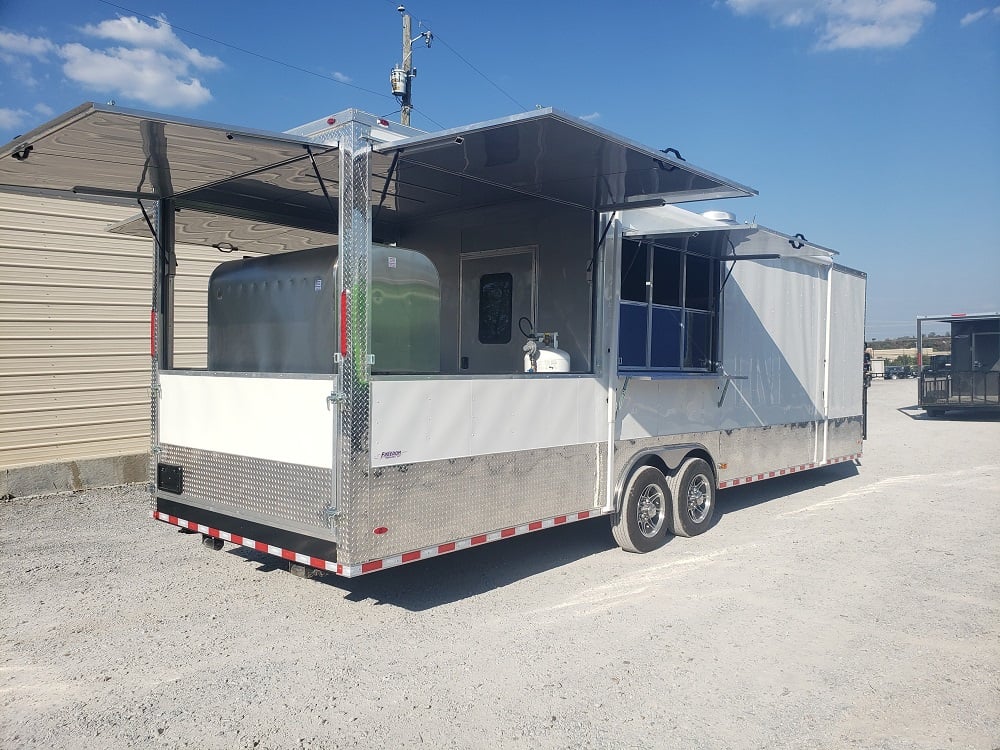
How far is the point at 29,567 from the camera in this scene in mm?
6012

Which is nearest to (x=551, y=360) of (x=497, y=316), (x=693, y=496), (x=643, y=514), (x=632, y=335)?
(x=632, y=335)

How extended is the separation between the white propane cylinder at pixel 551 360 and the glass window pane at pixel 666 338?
48.6 inches

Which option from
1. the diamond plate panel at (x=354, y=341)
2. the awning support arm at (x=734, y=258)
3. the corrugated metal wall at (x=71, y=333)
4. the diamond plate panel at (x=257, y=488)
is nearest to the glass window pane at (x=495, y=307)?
the awning support arm at (x=734, y=258)

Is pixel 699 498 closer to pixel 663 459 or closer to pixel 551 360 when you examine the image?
pixel 663 459

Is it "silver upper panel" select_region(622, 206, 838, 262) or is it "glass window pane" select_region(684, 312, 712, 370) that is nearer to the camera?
"silver upper panel" select_region(622, 206, 838, 262)

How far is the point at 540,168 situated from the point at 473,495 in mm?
2241

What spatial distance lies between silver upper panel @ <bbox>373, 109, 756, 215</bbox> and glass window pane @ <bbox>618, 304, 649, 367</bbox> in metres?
1.01

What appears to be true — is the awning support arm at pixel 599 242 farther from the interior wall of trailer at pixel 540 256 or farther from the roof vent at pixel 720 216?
the roof vent at pixel 720 216

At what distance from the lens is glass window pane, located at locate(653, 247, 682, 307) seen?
23.3 ft

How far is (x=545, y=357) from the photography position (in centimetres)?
620

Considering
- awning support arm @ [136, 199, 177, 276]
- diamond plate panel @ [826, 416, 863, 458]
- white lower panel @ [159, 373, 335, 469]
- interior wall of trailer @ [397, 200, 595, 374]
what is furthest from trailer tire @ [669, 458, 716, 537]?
awning support arm @ [136, 199, 177, 276]

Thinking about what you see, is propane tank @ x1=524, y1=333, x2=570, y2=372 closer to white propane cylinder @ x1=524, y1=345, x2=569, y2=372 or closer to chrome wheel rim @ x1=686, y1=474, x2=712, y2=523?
white propane cylinder @ x1=524, y1=345, x2=569, y2=372

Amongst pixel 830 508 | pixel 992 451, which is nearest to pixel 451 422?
pixel 830 508

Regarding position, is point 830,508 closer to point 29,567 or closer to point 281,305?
point 281,305
